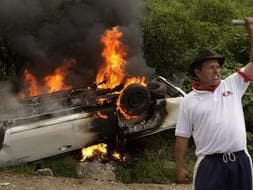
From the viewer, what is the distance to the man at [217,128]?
13.4 ft

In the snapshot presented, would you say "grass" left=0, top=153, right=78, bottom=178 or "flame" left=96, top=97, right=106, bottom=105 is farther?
"flame" left=96, top=97, right=106, bottom=105

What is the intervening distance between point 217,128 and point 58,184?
3.39 metres

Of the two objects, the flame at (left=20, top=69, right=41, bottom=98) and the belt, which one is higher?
the flame at (left=20, top=69, right=41, bottom=98)

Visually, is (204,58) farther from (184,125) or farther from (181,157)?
(181,157)

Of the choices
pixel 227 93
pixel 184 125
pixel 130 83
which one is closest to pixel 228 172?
pixel 184 125

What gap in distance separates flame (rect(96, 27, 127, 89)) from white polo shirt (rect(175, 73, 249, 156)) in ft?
15.1

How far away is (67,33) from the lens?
32.3 ft

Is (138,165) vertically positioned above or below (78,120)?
below

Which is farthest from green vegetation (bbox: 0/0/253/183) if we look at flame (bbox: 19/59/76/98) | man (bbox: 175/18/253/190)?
man (bbox: 175/18/253/190)

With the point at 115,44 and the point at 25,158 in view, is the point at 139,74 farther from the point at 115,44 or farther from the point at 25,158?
the point at 25,158

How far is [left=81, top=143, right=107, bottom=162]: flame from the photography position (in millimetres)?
7843

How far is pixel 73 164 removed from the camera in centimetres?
758

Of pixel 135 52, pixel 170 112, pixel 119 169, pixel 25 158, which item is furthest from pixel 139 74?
pixel 25 158

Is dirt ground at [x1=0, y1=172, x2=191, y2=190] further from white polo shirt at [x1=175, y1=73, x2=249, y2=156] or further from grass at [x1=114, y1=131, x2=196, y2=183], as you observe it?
white polo shirt at [x1=175, y1=73, x2=249, y2=156]
